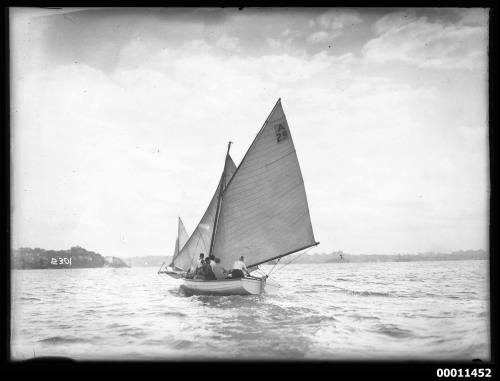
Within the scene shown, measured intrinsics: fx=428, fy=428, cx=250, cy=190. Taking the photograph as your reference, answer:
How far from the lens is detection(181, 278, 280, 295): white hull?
14.2m

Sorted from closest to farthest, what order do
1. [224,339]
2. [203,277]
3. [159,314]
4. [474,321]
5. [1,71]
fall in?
[1,71], [474,321], [224,339], [159,314], [203,277]

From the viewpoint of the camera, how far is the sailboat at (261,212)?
43.3 ft

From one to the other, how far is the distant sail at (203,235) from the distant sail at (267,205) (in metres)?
0.85

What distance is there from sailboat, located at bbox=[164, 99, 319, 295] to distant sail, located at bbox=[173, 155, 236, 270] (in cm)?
30

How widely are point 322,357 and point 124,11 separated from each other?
720 centimetres

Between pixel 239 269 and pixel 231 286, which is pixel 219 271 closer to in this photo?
pixel 231 286

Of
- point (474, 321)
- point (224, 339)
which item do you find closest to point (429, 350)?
point (474, 321)

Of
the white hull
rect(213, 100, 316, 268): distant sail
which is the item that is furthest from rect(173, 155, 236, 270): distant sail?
the white hull

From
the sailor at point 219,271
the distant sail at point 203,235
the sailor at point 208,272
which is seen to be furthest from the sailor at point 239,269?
the distant sail at point 203,235

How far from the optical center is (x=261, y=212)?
13648 mm

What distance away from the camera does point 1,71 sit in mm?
7203

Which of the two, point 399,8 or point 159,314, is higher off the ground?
point 399,8

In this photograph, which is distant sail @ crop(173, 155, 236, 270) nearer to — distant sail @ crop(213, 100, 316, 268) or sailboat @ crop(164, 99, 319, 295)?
sailboat @ crop(164, 99, 319, 295)
